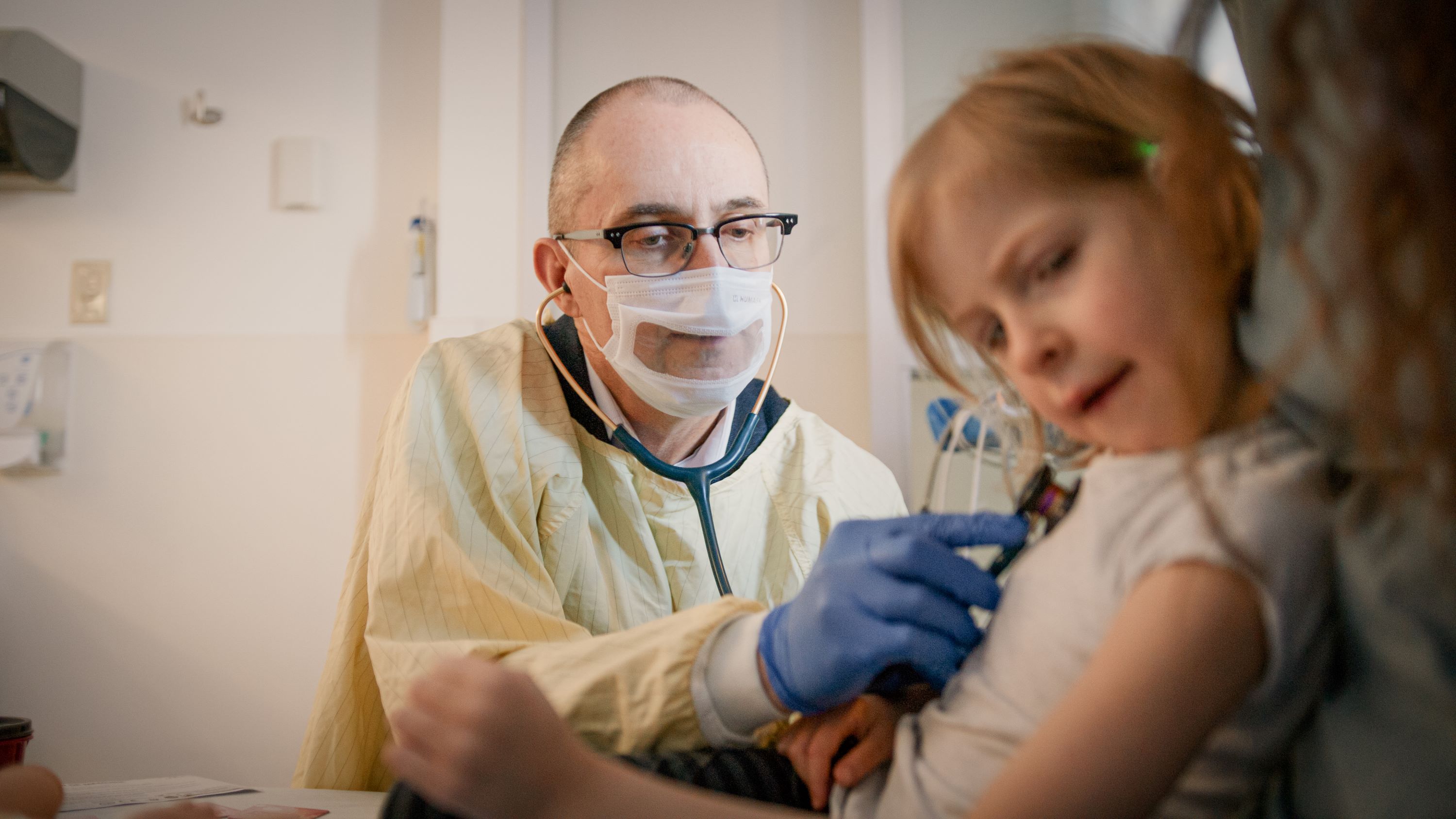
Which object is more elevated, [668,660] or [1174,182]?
[1174,182]

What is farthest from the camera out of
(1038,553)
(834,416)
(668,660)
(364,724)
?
(834,416)

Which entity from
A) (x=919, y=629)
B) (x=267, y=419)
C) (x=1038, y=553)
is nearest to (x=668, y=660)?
(x=919, y=629)

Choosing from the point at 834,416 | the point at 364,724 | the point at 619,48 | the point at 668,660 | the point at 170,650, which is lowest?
the point at 170,650

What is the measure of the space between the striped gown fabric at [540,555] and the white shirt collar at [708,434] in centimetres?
7

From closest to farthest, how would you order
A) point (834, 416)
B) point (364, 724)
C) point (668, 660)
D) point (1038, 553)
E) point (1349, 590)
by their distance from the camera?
point (1349, 590) → point (1038, 553) → point (668, 660) → point (364, 724) → point (834, 416)

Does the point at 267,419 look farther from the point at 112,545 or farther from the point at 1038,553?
the point at 1038,553

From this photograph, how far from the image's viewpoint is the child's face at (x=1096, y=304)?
577 mm

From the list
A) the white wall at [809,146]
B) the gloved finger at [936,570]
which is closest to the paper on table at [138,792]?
the gloved finger at [936,570]

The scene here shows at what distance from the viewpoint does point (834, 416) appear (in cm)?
249

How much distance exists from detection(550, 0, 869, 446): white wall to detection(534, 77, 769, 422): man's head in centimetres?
107

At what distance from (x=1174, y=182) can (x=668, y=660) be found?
59 cm

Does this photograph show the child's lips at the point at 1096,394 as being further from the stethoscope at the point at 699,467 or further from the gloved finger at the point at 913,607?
the stethoscope at the point at 699,467

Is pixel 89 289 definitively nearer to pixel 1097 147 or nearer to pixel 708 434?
pixel 708 434

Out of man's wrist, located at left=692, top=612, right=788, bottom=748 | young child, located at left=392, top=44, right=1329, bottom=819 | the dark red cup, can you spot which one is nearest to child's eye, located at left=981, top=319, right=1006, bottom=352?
young child, located at left=392, top=44, right=1329, bottom=819
